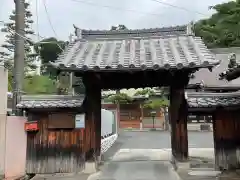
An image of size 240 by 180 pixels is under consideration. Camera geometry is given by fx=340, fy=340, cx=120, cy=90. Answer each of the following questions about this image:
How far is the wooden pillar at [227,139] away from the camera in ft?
35.7

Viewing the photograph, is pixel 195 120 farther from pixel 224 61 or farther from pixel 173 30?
pixel 173 30

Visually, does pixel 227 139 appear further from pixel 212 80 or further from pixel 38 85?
pixel 38 85

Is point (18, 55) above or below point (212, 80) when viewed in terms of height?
below

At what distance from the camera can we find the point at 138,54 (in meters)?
11.1

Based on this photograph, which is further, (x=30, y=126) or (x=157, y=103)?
(x=157, y=103)

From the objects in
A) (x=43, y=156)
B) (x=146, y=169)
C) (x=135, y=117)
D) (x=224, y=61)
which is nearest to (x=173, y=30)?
(x=146, y=169)

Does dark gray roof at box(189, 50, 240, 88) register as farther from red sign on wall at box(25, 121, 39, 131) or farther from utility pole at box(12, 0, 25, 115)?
utility pole at box(12, 0, 25, 115)

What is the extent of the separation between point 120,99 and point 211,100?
3323 cm

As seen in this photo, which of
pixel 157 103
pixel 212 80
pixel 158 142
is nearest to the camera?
pixel 212 80

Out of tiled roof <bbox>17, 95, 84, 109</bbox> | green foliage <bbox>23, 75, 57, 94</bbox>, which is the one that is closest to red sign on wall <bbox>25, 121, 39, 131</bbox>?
tiled roof <bbox>17, 95, 84, 109</bbox>

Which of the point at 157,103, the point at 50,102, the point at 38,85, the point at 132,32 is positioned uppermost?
the point at 132,32

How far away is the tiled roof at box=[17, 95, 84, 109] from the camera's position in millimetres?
10883

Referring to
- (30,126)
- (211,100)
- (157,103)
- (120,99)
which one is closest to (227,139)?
(211,100)

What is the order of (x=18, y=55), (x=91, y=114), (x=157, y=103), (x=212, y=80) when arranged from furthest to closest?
(x=157, y=103), (x=212, y=80), (x=91, y=114), (x=18, y=55)
